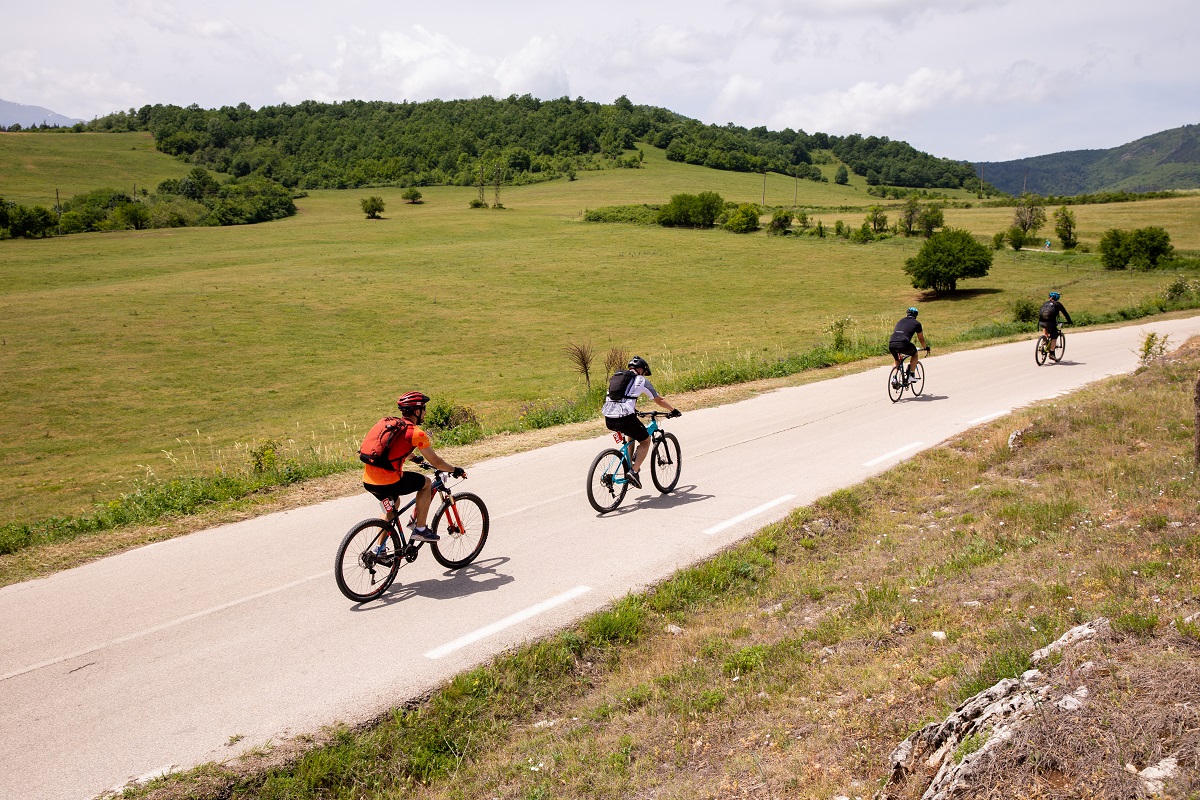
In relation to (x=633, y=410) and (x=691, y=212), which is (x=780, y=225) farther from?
(x=633, y=410)

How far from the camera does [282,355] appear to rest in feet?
158

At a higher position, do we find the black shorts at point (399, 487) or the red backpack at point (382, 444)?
the red backpack at point (382, 444)

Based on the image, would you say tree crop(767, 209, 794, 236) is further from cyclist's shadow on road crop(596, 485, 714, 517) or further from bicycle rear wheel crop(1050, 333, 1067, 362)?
cyclist's shadow on road crop(596, 485, 714, 517)

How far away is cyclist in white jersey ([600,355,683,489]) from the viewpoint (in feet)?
35.8

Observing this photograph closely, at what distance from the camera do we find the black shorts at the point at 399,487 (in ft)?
26.8

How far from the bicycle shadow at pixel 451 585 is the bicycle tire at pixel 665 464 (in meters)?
3.29

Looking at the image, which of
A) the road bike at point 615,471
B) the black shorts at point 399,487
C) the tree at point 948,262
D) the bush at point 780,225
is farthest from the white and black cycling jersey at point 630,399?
the bush at point 780,225

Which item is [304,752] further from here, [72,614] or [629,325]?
[629,325]

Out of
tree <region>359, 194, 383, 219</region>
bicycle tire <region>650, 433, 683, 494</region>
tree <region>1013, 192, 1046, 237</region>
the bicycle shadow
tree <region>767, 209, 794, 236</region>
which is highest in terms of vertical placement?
tree <region>359, 194, 383, 219</region>

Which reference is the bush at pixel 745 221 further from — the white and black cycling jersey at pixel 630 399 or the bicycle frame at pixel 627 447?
the white and black cycling jersey at pixel 630 399

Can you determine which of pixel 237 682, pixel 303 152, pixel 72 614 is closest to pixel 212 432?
pixel 72 614

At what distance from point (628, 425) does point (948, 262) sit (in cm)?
6046

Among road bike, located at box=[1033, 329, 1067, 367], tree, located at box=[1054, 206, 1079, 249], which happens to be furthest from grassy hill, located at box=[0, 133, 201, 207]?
tree, located at box=[1054, 206, 1079, 249]

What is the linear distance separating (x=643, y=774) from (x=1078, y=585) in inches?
162
